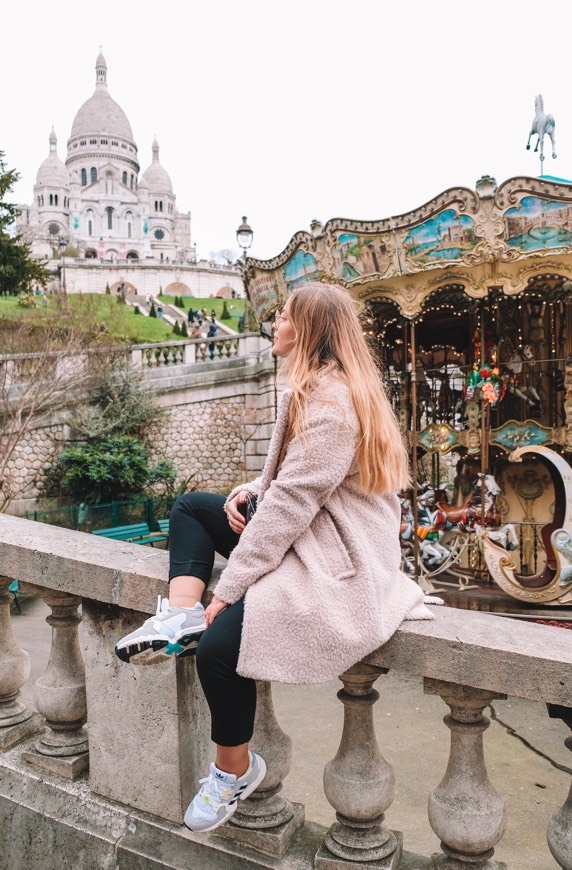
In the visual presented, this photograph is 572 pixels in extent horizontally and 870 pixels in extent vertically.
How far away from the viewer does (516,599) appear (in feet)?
26.6

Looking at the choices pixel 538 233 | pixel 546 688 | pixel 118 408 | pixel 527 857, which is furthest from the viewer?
pixel 118 408

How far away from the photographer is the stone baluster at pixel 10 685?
246 centimetres

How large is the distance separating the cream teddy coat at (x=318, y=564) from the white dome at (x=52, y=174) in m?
98.2

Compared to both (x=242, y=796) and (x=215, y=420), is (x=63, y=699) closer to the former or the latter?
(x=242, y=796)

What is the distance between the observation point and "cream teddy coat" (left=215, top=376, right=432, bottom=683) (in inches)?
63.7

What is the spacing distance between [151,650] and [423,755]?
11.7 feet

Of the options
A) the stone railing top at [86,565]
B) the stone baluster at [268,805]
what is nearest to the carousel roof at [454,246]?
the stone railing top at [86,565]

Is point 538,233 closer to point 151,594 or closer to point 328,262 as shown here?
point 328,262

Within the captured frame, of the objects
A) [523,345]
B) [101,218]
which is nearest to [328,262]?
[523,345]

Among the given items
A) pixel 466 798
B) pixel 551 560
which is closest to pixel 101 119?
pixel 551 560

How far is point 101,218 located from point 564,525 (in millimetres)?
88163

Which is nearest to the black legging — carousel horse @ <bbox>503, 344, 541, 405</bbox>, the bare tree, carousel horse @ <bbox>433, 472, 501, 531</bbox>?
carousel horse @ <bbox>433, 472, 501, 531</bbox>

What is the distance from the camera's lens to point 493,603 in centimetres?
814

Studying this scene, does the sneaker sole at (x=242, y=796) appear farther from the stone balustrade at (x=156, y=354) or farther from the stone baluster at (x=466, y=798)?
the stone balustrade at (x=156, y=354)
